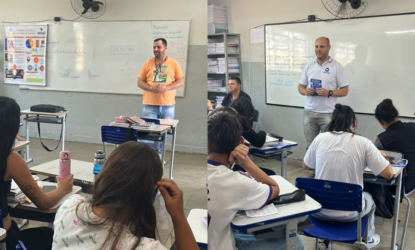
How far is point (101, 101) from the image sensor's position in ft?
2.26

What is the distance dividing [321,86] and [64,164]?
56 cm

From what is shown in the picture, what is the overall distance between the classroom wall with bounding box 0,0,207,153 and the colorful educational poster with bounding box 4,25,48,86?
0.02 m

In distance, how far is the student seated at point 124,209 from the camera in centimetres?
72

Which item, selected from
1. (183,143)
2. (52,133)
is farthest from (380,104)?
(52,133)

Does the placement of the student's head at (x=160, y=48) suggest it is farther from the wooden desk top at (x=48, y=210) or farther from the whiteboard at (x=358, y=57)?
the wooden desk top at (x=48, y=210)

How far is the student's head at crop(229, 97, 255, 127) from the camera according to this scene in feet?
2.03

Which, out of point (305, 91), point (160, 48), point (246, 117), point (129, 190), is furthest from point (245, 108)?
point (129, 190)

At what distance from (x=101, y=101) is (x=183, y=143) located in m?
0.20

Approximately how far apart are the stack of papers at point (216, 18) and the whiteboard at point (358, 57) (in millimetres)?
100

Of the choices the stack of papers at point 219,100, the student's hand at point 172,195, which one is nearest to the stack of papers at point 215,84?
the stack of papers at point 219,100

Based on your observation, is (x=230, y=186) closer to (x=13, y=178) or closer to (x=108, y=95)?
(x=108, y=95)

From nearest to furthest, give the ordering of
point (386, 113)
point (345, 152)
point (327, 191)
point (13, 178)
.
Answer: point (386, 113), point (13, 178), point (327, 191), point (345, 152)

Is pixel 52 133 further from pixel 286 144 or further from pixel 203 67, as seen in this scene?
pixel 286 144

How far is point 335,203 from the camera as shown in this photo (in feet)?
2.96
